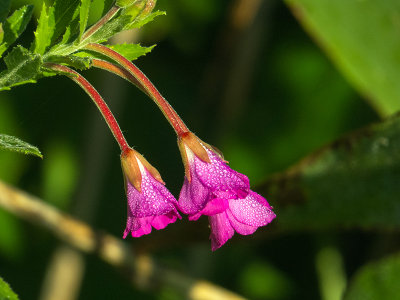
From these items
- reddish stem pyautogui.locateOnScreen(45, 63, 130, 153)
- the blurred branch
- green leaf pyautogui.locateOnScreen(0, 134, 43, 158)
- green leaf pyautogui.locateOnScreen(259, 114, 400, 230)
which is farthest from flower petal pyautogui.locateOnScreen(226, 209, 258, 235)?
the blurred branch

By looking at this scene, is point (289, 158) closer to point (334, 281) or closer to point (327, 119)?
point (327, 119)

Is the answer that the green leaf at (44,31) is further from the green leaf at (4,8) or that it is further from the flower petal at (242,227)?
the flower petal at (242,227)

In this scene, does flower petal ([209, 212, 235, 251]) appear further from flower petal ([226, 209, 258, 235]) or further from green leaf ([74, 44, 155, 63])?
green leaf ([74, 44, 155, 63])

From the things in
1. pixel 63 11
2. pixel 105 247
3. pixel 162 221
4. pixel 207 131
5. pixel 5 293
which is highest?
pixel 207 131

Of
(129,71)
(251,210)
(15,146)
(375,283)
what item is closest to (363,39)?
(375,283)

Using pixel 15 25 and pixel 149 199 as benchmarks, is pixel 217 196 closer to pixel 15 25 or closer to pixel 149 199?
pixel 149 199

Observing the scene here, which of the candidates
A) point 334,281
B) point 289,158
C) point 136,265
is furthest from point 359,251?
point 136,265
